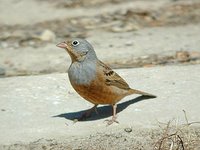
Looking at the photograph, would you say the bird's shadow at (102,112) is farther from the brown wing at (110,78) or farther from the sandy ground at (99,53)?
the brown wing at (110,78)

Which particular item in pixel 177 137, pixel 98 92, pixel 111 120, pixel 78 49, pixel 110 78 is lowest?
pixel 177 137

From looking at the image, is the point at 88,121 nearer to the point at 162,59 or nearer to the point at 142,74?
the point at 142,74

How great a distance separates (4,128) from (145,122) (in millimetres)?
1517

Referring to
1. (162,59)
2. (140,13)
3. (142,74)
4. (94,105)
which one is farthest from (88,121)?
(140,13)

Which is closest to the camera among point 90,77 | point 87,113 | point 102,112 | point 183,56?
Answer: point 90,77

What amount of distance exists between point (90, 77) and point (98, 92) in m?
0.18

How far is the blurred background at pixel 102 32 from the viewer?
9766 mm

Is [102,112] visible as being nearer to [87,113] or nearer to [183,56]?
[87,113]

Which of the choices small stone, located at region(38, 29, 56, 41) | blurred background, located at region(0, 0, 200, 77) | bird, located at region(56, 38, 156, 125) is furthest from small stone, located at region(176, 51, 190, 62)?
bird, located at region(56, 38, 156, 125)

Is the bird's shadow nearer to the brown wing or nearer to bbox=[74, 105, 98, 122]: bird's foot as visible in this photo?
bbox=[74, 105, 98, 122]: bird's foot

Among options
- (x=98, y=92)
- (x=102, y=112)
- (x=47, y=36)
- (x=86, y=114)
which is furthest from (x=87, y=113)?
(x=47, y=36)

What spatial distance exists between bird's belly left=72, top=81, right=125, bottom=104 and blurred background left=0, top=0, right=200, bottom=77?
2.66 meters

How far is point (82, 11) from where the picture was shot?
13.0 meters

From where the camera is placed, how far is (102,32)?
11.6 meters
